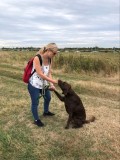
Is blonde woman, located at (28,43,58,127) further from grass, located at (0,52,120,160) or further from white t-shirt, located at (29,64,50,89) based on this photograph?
grass, located at (0,52,120,160)

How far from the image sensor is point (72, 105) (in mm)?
7508

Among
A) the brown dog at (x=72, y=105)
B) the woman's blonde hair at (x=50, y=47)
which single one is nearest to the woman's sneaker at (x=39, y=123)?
the brown dog at (x=72, y=105)

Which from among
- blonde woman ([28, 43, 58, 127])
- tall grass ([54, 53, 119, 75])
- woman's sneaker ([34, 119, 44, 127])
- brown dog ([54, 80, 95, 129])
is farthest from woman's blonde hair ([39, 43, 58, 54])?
tall grass ([54, 53, 119, 75])

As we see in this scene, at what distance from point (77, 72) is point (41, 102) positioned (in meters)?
12.3

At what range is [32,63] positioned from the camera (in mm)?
7574

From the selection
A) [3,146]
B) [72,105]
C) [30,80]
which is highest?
[30,80]

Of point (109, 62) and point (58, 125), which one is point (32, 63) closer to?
point (58, 125)

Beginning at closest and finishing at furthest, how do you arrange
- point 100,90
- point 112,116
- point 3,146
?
1. point 3,146
2. point 112,116
3. point 100,90

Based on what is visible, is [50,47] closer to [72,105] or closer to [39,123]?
[72,105]

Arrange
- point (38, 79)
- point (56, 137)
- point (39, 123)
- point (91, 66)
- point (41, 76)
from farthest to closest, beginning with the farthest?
point (91, 66) → point (39, 123) → point (38, 79) → point (41, 76) → point (56, 137)

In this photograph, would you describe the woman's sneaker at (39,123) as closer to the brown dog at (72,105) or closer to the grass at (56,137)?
the grass at (56,137)

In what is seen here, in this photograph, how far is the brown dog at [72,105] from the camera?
7.42 m

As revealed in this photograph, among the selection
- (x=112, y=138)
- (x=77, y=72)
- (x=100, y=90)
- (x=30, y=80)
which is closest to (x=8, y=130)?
(x=30, y=80)

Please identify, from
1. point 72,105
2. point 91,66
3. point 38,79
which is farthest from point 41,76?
point 91,66
